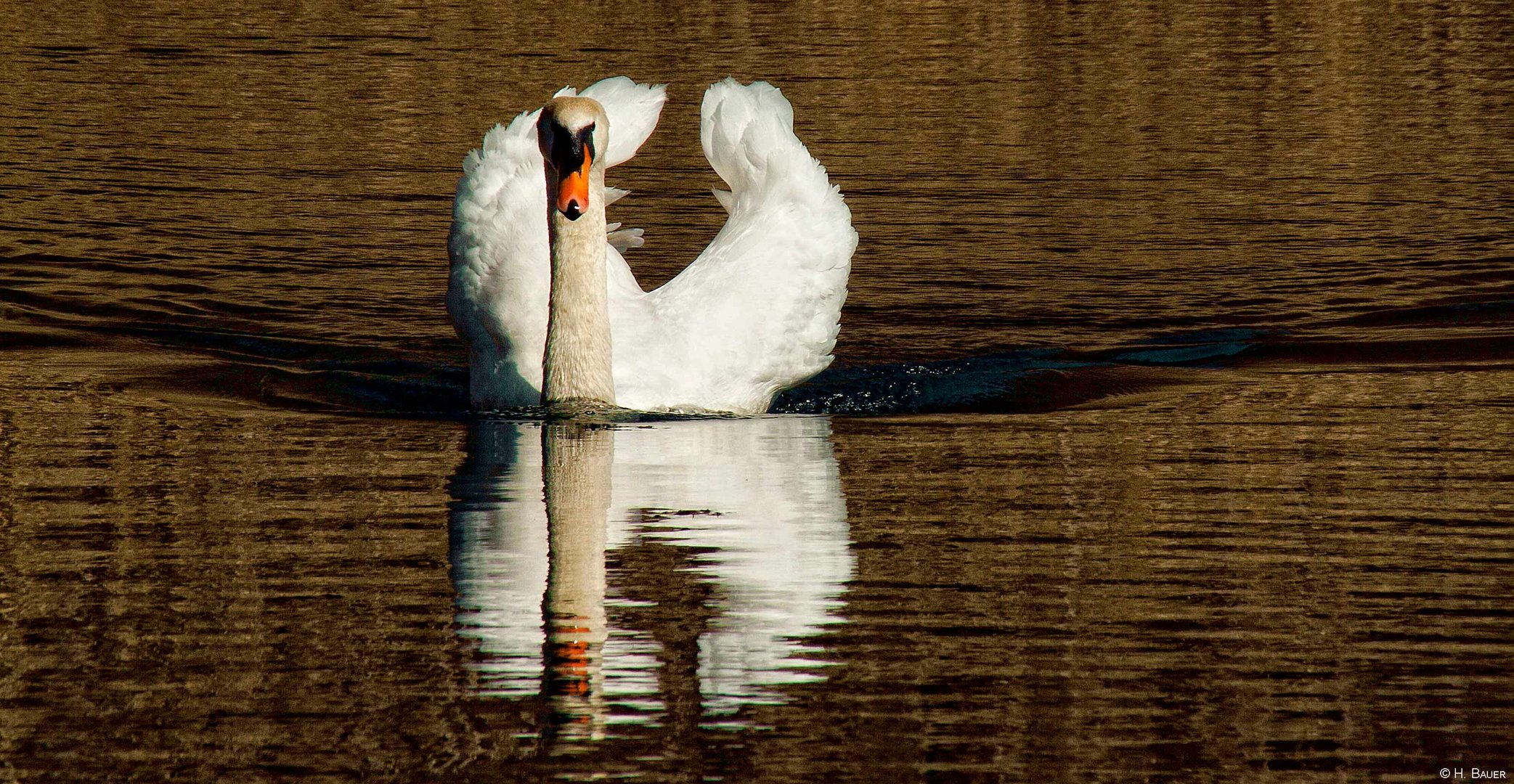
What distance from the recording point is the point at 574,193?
884cm

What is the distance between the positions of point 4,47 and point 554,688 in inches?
867

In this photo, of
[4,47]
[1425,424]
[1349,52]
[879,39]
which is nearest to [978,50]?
[879,39]

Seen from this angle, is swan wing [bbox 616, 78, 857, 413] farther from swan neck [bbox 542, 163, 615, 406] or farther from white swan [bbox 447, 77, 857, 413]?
swan neck [bbox 542, 163, 615, 406]

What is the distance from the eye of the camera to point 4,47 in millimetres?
25344

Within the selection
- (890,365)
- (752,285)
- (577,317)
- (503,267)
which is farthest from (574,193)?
(890,365)

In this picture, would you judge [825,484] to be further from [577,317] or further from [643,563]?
[577,317]

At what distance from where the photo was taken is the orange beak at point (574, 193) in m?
8.80

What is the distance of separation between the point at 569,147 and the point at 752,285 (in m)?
1.52

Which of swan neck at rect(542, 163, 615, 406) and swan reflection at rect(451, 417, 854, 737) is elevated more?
swan neck at rect(542, 163, 615, 406)

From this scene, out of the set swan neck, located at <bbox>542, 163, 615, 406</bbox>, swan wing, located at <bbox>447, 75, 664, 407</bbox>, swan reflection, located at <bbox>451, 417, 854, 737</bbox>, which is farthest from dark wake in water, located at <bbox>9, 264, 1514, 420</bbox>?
swan reflection, located at <bbox>451, 417, 854, 737</bbox>

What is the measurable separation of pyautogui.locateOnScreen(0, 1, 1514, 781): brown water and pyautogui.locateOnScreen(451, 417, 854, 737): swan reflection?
2cm

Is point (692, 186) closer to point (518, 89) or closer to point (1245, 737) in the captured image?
point (518, 89)

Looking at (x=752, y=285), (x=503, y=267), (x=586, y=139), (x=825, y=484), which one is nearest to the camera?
(x=825, y=484)

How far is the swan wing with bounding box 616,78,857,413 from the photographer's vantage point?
9.69m
